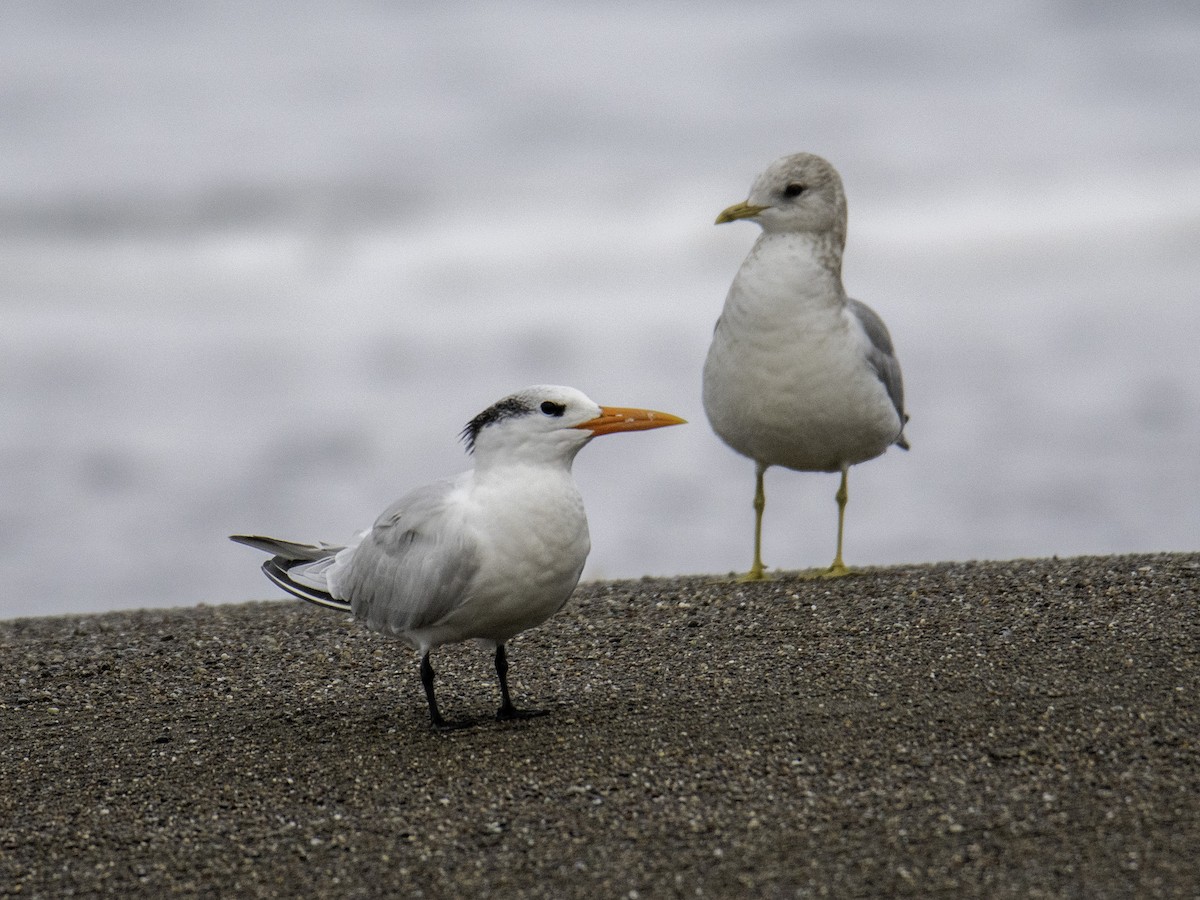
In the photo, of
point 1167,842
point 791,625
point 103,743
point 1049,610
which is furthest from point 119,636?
point 1167,842

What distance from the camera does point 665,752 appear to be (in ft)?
15.1

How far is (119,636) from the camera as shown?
6.63 m

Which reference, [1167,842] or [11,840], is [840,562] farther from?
[11,840]

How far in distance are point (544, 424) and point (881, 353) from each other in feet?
8.52

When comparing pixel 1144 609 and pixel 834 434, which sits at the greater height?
pixel 834 434

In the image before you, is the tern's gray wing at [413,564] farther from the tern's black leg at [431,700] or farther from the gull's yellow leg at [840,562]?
the gull's yellow leg at [840,562]

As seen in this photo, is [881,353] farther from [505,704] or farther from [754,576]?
[505,704]

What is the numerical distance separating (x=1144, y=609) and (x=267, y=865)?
11.0ft

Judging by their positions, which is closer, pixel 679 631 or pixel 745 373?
pixel 679 631

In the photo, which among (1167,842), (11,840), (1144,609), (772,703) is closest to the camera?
(1167,842)

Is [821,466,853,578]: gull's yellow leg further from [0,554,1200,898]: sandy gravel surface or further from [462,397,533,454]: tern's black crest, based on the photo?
[462,397,533,454]: tern's black crest

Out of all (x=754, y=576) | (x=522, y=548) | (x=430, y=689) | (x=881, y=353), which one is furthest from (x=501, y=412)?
(x=881, y=353)

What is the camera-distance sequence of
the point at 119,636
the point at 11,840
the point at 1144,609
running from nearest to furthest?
the point at 11,840 < the point at 1144,609 < the point at 119,636

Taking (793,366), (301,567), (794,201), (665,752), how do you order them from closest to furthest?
(665,752) < (301,567) < (793,366) < (794,201)
